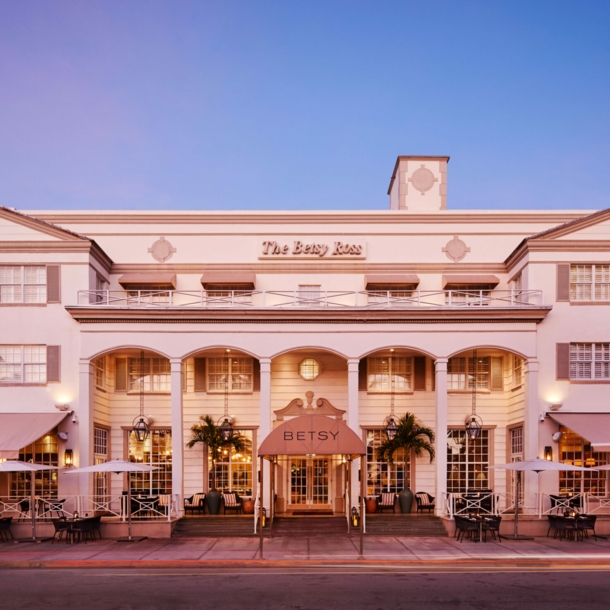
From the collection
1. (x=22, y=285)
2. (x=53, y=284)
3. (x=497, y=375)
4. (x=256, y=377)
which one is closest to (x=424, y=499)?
(x=497, y=375)

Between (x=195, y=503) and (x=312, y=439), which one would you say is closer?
(x=312, y=439)

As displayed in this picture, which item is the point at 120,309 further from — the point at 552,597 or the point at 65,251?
the point at 552,597

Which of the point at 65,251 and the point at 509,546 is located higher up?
the point at 65,251

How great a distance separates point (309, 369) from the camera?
2988cm

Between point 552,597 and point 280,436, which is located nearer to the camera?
point 552,597

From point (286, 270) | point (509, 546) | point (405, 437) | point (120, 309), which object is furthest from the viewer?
point (286, 270)

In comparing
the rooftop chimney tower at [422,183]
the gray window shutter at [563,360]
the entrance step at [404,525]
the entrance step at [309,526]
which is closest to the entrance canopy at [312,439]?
the entrance step at [309,526]

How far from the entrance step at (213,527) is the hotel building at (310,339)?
66 cm

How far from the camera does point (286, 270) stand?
101ft

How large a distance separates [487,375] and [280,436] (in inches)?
514

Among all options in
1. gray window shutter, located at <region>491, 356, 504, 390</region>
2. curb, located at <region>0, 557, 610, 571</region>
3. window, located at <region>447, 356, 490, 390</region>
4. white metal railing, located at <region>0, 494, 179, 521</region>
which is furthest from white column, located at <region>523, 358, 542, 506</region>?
white metal railing, located at <region>0, 494, 179, 521</region>

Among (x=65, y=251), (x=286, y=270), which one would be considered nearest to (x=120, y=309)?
(x=65, y=251)

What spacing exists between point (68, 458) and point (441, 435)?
13.5 metres

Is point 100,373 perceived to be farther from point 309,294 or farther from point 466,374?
point 466,374
